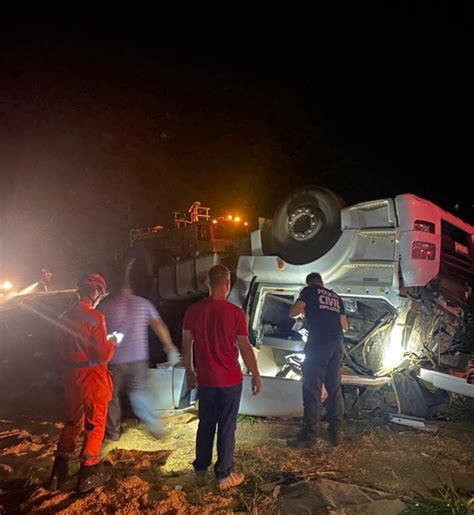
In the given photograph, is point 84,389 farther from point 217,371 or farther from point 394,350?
point 394,350

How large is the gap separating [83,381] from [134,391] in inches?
57.5

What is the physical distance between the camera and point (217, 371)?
362 centimetres

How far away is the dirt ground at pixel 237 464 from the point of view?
3.24 metres

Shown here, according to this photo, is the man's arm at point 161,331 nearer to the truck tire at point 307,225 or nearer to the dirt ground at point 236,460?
the dirt ground at point 236,460

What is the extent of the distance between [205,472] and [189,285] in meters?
4.04

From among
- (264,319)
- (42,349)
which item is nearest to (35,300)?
(42,349)

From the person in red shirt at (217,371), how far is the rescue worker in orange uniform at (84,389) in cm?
71

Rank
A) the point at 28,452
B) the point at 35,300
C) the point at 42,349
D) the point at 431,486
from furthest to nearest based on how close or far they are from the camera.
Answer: the point at 35,300 → the point at 42,349 → the point at 28,452 → the point at 431,486

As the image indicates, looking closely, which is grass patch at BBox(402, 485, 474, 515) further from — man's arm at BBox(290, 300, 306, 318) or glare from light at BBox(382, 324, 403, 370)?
man's arm at BBox(290, 300, 306, 318)

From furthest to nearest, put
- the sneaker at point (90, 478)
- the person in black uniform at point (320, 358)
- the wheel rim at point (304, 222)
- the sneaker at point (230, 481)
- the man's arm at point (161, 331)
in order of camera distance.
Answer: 1. the wheel rim at point (304, 222)
2. the man's arm at point (161, 331)
3. the person in black uniform at point (320, 358)
4. the sneaker at point (230, 481)
5. the sneaker at point (90, 478)

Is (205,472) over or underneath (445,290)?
underneath

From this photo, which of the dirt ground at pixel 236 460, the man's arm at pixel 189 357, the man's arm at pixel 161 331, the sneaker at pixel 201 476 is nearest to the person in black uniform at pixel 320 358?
the dirt ground at pixel 236 460

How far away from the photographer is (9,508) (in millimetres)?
3275

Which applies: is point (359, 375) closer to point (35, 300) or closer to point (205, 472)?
point (205, 472)
